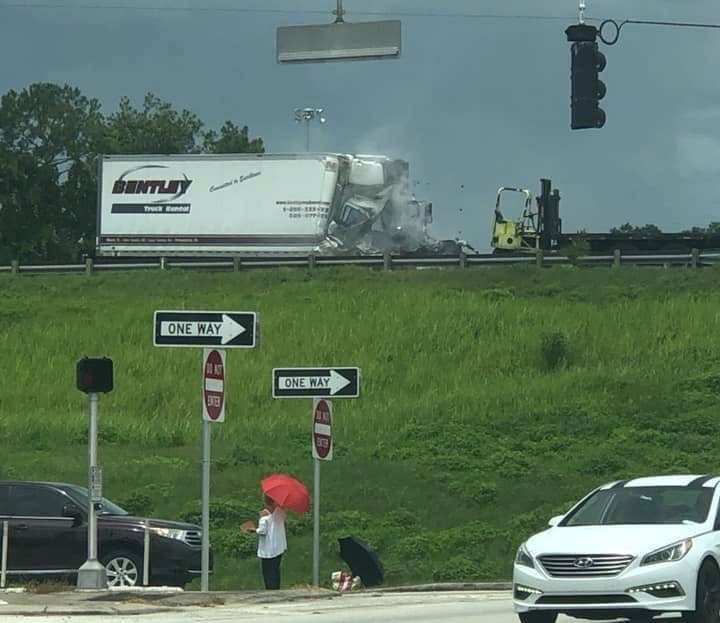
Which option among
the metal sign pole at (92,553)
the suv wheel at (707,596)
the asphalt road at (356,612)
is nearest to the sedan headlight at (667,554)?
the suv wheel at (707,596)

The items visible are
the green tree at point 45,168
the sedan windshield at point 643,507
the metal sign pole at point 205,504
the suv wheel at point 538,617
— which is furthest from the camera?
the green tree at point 45,168

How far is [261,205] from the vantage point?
60.7m

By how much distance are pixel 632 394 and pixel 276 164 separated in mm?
24107

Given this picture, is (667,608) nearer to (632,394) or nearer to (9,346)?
(632,394)

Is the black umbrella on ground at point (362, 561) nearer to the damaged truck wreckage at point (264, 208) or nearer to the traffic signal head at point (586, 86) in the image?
the traffic signal head at point (586, 86)

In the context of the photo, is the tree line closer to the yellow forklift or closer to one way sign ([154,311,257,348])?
the yellow forklift

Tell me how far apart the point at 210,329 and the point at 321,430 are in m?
3.80

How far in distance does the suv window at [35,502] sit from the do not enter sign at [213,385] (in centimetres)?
412

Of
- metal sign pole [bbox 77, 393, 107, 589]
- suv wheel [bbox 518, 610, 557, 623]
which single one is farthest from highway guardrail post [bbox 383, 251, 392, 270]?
suv wheel [bbox 518, 610, 557, 623]

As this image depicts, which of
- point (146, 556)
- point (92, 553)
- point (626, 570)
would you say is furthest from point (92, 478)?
point (626, 570)

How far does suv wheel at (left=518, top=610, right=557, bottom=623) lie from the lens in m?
15.0

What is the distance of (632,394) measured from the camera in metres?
40.2

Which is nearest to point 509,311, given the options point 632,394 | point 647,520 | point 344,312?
point 344,312

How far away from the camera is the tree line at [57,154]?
10050cm
